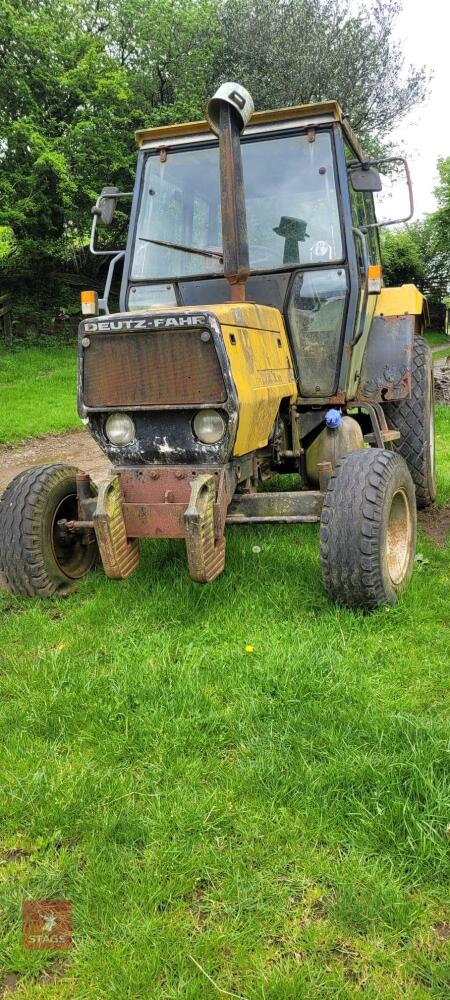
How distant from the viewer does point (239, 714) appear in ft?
9.47

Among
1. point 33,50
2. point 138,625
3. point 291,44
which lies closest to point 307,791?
point 138,625

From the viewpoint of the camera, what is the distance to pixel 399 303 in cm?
548

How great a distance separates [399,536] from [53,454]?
246 inches

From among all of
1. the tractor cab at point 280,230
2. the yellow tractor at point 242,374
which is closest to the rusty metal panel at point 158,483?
the yellow tractor at point 242,374

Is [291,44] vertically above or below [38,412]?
above

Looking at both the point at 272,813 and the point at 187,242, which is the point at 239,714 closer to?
the point at 272,813

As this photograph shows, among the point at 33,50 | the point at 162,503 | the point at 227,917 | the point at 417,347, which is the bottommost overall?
the point at 227,917

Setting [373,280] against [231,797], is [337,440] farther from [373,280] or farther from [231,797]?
[231,797]

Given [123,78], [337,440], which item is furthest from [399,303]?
[123,78]

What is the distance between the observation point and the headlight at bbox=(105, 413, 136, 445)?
377 cm

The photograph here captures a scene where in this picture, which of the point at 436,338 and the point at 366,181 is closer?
the point at 366,181

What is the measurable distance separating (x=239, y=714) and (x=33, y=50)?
19.6 m

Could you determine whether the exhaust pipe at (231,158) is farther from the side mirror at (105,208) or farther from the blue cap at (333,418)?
the side mirror at (105,208)

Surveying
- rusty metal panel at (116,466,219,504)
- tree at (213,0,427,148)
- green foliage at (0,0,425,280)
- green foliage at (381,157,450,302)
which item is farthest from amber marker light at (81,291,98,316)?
green foliage at (381,157,450,302)
